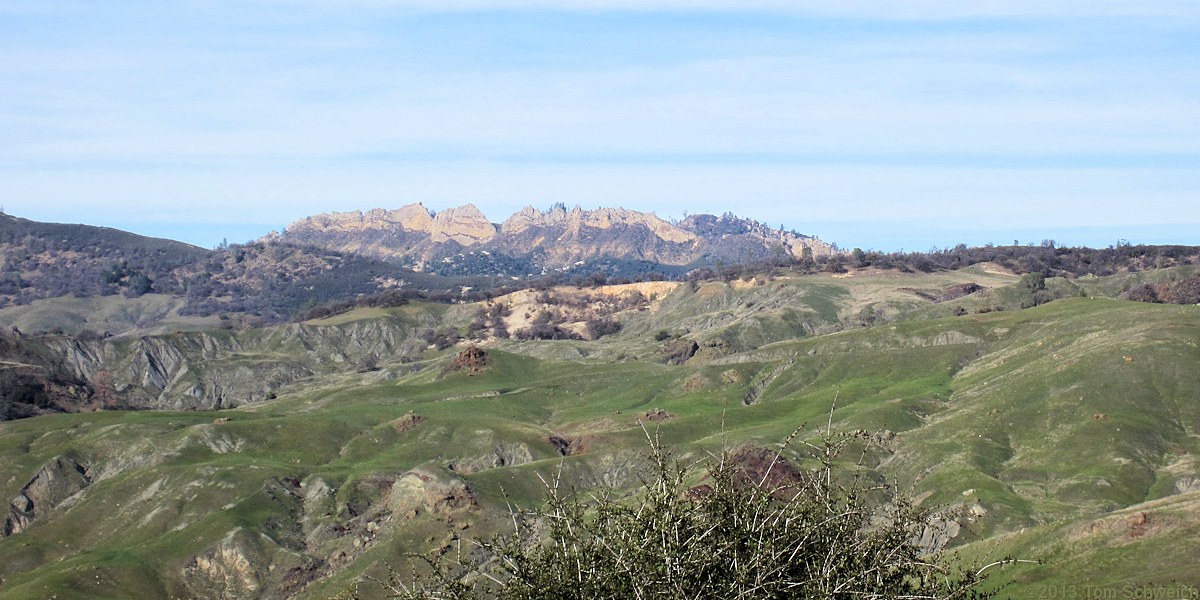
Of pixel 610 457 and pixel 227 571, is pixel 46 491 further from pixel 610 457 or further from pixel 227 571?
pixel 610 457

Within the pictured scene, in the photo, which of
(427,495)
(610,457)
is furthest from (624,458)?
(427,495)

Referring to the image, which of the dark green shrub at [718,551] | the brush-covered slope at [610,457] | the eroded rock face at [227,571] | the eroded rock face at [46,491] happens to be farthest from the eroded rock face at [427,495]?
the dark green shrub at [718,551]

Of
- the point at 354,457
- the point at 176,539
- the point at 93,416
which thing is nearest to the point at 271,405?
the point at 93,416

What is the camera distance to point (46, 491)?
12950cm

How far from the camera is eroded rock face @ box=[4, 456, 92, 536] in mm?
124812

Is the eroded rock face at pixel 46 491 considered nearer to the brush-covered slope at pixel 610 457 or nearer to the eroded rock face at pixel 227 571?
the brush-covered slope at pixel 610 457

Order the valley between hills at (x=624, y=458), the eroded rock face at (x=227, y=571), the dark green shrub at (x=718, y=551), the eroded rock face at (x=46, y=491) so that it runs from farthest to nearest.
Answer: the eroded rock face at (x=46, y=491) < the eroded rock face at (x=227, y=571) < the valley between hills at (x=624, y=458) < the dark green shrub at (x=718, y=551)

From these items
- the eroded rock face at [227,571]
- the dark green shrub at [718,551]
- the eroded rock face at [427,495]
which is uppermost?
the dark green shrub at [718,551]

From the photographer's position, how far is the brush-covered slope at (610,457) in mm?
95188

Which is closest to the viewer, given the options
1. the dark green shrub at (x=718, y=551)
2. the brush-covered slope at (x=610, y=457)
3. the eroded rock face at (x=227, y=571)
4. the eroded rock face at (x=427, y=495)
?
the dark green shrub at (x=718, y=551)

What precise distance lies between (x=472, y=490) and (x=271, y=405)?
277ft

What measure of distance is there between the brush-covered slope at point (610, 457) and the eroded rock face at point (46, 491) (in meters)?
0.26

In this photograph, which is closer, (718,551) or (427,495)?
(718,551)

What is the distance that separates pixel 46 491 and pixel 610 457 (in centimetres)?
5633
